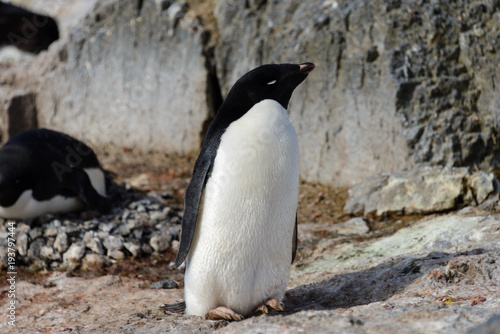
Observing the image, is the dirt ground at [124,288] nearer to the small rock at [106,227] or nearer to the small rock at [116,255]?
the small rock at [116,255]

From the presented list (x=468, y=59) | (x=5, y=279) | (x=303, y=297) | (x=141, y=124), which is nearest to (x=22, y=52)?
(x=141, y=124)

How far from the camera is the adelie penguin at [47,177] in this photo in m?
4.69

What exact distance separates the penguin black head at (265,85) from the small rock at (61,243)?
2319 millimetres

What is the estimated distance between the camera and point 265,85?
289cm

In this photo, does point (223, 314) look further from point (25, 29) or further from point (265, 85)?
point (25, 29)

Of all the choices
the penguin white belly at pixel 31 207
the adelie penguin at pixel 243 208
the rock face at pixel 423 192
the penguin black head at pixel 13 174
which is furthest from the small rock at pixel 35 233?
the rock face at pixel 423 192

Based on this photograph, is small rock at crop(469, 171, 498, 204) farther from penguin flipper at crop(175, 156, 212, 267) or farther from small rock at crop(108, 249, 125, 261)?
small rock at crop(108, 249, 125, 261)

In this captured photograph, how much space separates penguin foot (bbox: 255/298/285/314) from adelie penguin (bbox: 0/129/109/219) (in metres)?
2.66

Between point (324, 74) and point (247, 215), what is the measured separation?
3.31m

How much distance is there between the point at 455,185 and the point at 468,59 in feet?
4.87

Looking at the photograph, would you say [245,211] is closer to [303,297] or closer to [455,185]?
[303,297]

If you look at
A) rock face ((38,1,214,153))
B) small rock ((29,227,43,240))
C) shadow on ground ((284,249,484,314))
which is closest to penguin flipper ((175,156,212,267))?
shadow on ground ((284,249,484,314))

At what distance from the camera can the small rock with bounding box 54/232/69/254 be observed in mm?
4441

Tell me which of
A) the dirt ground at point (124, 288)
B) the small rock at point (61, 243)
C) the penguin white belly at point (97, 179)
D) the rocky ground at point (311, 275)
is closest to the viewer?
the rocky ground at point (311, 275)
